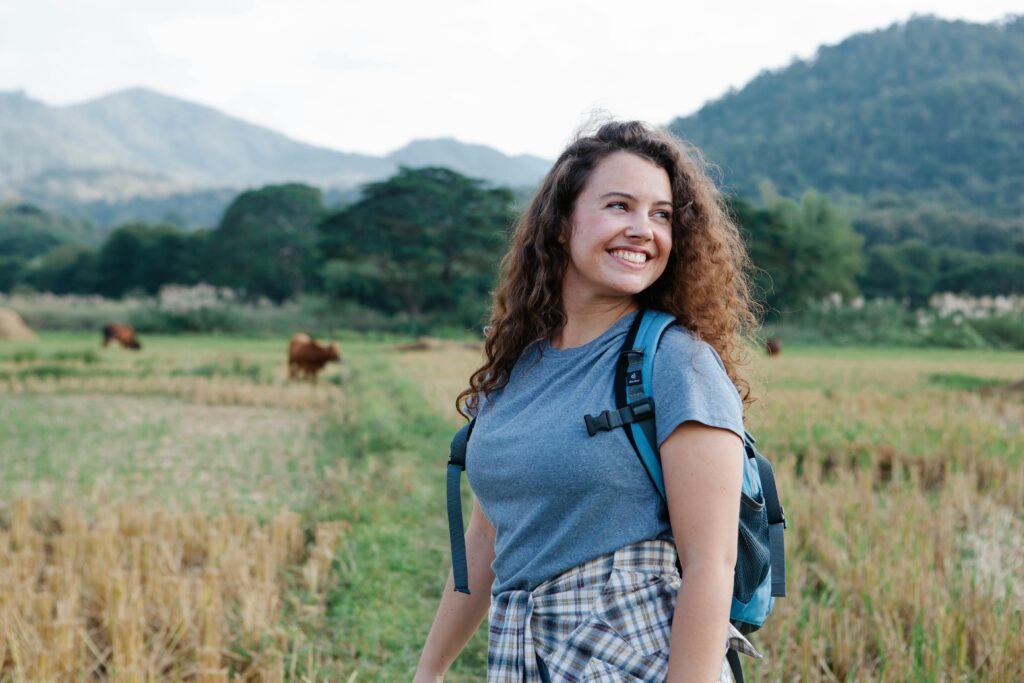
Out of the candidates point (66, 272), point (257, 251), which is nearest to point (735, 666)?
point (257, 251)

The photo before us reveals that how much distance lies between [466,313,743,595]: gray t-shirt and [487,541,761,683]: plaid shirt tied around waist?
0.10ft

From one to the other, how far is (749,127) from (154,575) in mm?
94472

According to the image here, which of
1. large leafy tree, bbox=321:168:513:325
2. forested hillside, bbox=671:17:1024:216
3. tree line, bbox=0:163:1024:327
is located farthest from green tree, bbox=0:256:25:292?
forested hillside, bbox=671:17:1024:216

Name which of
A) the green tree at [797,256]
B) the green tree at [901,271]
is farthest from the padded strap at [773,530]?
the green tree at [901,271]

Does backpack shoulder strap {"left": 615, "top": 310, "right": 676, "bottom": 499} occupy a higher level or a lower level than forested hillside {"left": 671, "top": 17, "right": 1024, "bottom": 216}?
lower

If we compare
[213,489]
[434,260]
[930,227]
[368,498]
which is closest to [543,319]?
[368,498]

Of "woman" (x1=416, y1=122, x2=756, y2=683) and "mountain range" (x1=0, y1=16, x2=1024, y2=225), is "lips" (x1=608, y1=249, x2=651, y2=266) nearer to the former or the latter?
"woman" (x1=416, y1=122, x2=756, y2=683)

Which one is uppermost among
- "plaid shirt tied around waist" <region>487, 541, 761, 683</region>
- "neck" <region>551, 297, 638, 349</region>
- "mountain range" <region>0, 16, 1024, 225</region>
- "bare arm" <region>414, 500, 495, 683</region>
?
"mountain range" <region>0, 16, 1024, 225</region>

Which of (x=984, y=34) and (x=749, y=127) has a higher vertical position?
(x=984, y=34)

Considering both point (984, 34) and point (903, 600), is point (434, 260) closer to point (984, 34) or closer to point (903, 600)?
point (903, 600)

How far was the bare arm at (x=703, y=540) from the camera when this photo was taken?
133 cm

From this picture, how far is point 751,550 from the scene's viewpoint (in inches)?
59.4

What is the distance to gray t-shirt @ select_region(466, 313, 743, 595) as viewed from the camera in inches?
54.7

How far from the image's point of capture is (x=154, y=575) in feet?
13.1
